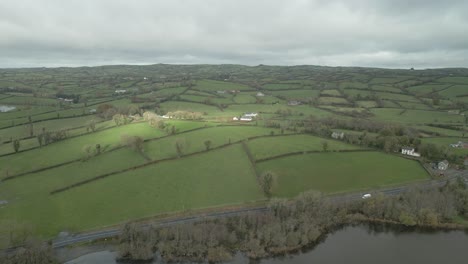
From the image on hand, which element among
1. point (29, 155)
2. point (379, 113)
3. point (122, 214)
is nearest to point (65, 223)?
point (122, 214)

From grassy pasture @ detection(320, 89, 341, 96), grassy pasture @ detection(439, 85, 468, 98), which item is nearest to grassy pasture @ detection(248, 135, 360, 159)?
grassy pasture @ detection(320, 89, 341, 96)

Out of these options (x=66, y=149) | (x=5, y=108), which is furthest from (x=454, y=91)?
(x=5, y=108)

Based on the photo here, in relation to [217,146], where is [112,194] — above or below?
below

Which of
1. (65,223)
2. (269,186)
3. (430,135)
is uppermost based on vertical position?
(430,135)

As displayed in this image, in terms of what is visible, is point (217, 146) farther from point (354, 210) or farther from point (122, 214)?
point (354, 210)

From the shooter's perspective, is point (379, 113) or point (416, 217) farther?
point (379, 113)

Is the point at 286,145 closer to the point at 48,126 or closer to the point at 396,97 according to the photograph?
the point at 48,126
